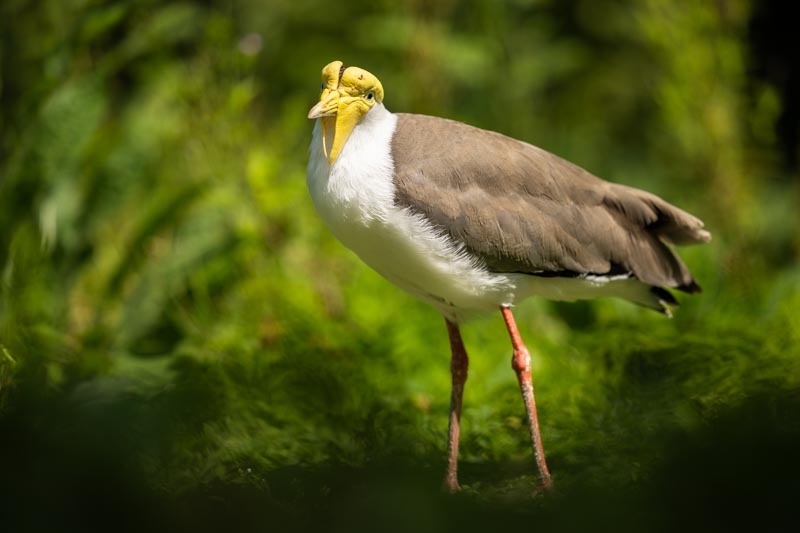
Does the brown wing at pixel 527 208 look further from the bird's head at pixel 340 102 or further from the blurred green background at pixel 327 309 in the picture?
the blurred green background at pixel 327 309

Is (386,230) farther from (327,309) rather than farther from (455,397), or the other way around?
(327,309)

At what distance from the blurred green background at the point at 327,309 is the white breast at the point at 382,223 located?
2.00 feet

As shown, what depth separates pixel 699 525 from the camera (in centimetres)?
192

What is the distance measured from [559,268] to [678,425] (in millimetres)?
955

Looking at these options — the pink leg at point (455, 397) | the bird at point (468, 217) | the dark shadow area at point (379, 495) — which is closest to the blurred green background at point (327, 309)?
the dark shadow area at point (379, 495)

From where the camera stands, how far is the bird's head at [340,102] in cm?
312

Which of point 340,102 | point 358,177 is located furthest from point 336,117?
point 358,177

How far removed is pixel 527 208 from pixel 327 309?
6.71 ft

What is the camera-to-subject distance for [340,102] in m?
3.11

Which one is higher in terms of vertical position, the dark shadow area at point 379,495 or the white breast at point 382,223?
the white breast at point 382,223

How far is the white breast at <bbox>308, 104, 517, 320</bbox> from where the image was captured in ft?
10.2

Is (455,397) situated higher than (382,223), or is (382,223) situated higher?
(382,223)

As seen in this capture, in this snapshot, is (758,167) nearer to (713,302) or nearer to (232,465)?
(713,302)

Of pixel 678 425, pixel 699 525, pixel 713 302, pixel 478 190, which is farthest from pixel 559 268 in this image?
pixel 713 302
